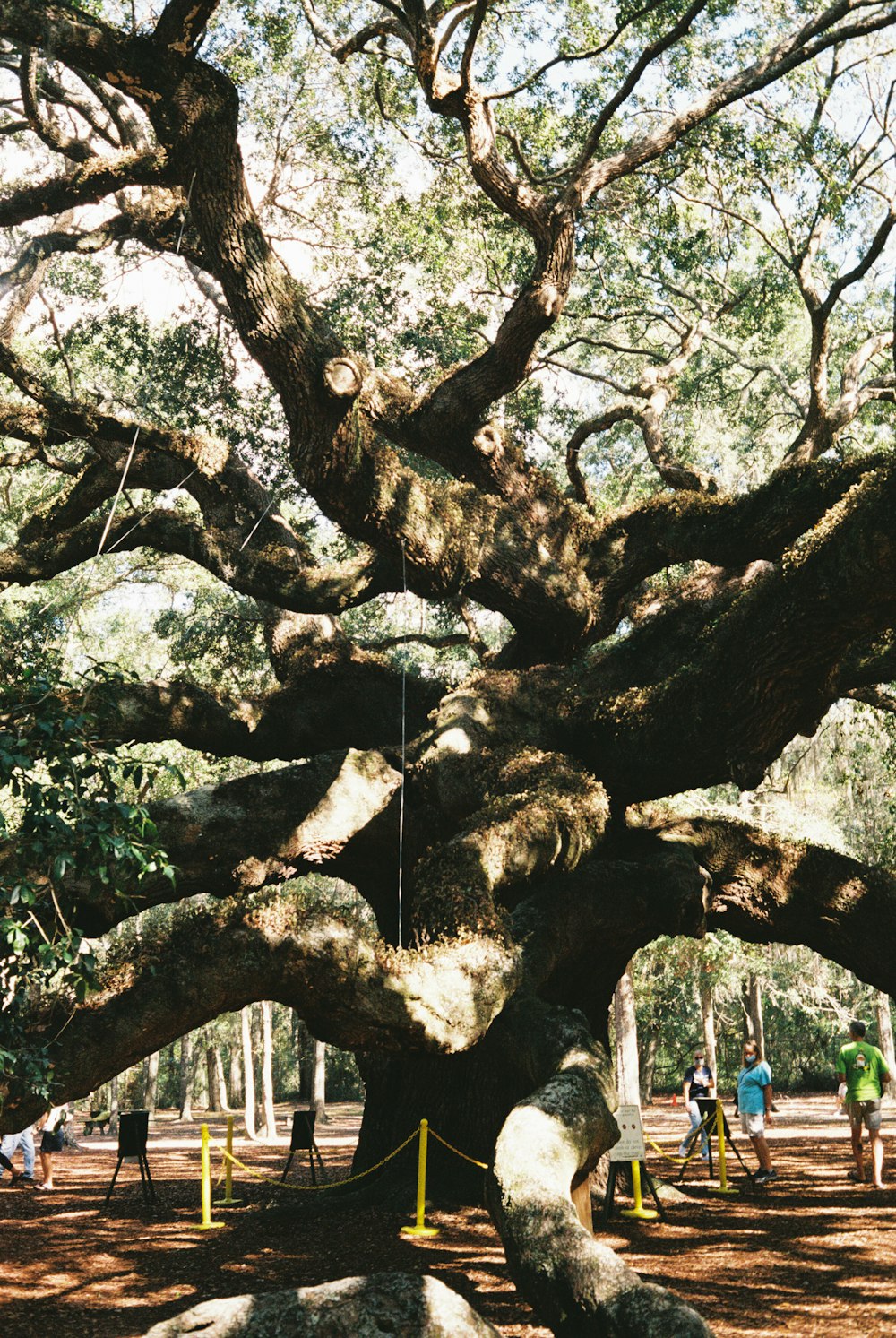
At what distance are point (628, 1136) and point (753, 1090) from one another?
3262mm

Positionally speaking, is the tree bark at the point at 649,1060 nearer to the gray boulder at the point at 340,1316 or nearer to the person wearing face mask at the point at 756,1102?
the person wearing face mask at the point at 756,1102

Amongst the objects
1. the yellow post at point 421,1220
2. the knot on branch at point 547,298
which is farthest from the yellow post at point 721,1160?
the knot on branch at point 547,298

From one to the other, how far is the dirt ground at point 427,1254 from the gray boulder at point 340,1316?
279cm

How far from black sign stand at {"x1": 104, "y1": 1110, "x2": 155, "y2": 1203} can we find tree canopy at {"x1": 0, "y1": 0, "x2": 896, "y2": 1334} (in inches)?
116

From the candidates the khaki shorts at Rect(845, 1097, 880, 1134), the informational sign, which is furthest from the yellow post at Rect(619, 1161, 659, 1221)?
the khaki shorts at Rect(845, 1097, 880, 1134)

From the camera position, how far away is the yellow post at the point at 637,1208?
10.1 metres

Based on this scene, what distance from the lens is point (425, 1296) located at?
4.07 m

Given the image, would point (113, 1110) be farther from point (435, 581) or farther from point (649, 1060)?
point (435, 581)

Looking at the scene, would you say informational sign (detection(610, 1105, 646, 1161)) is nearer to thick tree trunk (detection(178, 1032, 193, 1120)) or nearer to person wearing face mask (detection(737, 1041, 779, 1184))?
person wearing face mask (detection(737, 1041, 779, 1184))

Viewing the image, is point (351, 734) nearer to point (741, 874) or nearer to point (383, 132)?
point (741, 874)

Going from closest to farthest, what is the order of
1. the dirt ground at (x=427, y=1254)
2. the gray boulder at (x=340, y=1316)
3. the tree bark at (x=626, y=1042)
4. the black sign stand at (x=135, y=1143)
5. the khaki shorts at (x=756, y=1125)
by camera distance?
the gray boulder at (x=340, y=1316) → the dirt ground at (x=427, y=1254) → the khaki shorts at (x=756, y=1125) → the black sign stand at (x=135, y=1143) → the tree bark at (x=626, y=1042)

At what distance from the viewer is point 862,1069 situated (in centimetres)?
1083

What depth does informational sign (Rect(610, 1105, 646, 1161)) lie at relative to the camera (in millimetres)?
9812

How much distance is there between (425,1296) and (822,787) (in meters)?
22.2
